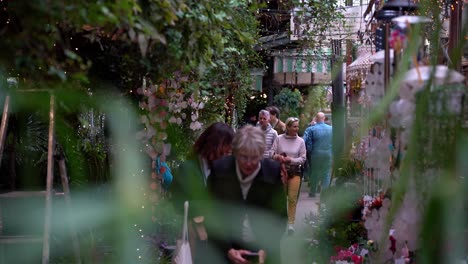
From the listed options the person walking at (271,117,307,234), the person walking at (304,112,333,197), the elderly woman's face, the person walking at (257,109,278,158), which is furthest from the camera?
the person walking at (304,112,333,197)

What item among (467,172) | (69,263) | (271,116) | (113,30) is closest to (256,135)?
(113,30)

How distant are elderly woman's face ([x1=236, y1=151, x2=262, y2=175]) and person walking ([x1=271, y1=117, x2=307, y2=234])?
12.7 ft

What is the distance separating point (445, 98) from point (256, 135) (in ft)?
6.87

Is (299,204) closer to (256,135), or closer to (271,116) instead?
(271,116)

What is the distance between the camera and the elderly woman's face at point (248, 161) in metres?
2.88

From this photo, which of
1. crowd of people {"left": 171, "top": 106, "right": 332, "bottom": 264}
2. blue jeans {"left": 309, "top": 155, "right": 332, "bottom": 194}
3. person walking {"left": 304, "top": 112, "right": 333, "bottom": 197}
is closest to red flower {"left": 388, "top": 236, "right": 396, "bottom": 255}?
crowd of people {"left": 171, "top": 106, "right": 332, "bottom": 264}

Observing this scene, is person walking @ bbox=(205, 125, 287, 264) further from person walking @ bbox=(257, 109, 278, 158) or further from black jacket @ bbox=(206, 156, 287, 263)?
person walking @ bbox=(257, 109, 278, 158)

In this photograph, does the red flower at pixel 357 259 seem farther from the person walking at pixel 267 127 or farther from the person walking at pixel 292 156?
the person walking at pixel 267 127

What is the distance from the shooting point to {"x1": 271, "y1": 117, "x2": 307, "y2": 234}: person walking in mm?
6852

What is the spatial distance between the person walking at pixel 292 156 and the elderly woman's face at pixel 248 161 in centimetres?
387

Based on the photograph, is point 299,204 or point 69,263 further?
point 299,204

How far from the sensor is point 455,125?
29.1 inches

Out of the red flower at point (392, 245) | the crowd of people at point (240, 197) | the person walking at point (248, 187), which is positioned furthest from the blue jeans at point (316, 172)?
the red flower at point (392, 245)

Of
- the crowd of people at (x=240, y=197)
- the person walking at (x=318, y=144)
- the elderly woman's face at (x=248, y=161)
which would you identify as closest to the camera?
the crowd of people at (x=240, y=197)
